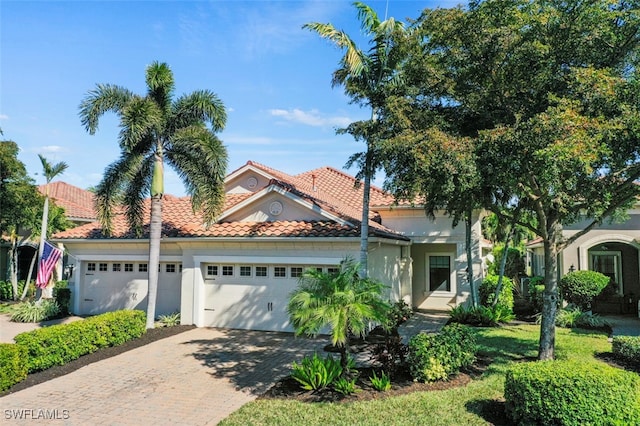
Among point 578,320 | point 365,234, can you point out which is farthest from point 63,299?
point 578,320

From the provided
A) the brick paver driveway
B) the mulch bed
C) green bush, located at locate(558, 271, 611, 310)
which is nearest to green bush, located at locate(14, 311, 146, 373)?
the mulch bed

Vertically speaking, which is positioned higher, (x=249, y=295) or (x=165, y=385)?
(x=249, y=295)

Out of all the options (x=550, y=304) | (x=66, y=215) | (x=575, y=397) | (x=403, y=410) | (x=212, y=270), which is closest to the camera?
(x=575, y=397)

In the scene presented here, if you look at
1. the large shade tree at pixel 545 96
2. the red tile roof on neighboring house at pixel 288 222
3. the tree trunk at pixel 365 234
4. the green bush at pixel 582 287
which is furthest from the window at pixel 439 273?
the large shade tree at pixel 545 96

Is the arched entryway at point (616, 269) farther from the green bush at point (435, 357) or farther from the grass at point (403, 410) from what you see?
the grass at point (403, 410)

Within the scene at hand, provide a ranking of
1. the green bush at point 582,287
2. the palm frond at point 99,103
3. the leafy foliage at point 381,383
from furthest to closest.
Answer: the green bush at point 582,287, the palm frond at point 99,103, the leafy foliage at point 381,383

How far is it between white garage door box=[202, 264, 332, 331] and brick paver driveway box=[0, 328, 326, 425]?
1.60 meters

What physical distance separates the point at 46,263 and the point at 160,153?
650 centimetres

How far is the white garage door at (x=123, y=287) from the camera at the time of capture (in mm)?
16188

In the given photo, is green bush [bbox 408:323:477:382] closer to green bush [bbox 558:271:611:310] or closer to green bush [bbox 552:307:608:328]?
green bush [bbox 552:307:608:328]

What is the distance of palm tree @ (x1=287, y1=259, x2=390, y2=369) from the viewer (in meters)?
7.71

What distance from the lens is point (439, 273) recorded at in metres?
20.0

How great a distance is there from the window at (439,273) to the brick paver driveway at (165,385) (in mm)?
9263

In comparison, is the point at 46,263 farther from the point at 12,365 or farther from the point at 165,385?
the point at 165,385
